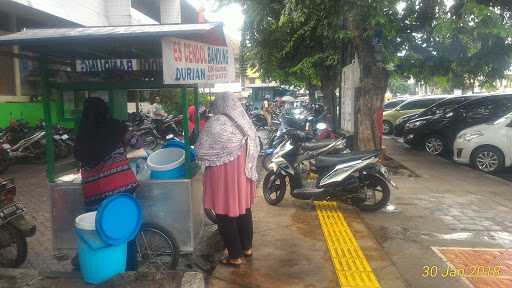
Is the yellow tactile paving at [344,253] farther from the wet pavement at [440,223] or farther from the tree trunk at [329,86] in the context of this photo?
the tree trunk at [329,86]

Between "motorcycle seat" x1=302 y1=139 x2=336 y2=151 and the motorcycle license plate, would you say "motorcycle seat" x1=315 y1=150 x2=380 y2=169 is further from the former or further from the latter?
the motorcycle license plate

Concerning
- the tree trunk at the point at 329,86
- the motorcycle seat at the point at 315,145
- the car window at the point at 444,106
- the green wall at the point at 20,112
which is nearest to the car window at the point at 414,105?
the tree trunk at the point at 329,86

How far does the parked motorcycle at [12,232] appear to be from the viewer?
4316 mm

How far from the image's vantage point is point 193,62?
406 centimetres

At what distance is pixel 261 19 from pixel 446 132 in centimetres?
624

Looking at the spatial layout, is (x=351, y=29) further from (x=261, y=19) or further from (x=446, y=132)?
(x=446, y=132)

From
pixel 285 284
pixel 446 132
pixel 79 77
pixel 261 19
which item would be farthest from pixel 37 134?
pixel 446 132

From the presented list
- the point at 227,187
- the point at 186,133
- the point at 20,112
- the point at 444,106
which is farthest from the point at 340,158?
the point at 20,112

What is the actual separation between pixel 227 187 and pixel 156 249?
0.87m

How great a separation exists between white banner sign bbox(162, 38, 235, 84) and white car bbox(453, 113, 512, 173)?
660 cm

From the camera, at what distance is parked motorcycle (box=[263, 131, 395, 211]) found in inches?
242

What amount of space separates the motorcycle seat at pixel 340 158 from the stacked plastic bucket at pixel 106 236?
333cm

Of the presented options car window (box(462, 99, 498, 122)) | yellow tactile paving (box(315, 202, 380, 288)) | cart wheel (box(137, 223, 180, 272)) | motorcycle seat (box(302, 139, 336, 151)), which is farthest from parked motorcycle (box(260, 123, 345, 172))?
car window (box(462, 99, 498, 122))

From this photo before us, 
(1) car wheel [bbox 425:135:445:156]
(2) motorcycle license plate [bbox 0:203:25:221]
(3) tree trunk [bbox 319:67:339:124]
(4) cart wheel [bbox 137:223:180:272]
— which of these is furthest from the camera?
(3) tree trunk [bbox 319:67:339:124]
